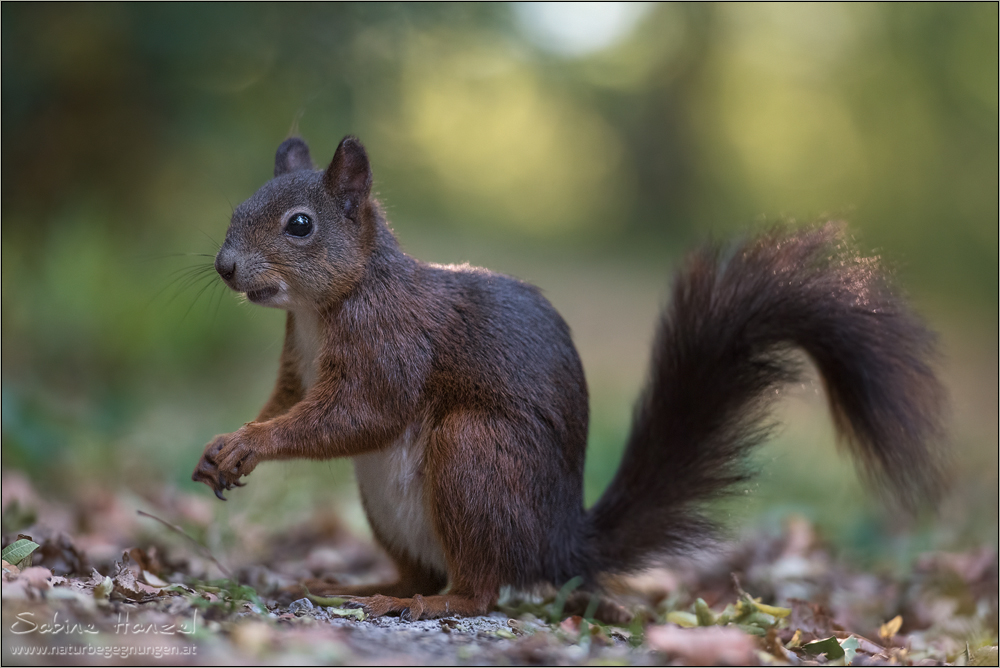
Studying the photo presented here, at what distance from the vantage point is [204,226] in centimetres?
611

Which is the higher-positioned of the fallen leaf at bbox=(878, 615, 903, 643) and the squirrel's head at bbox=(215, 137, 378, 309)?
the squirrel's head at bbox=(215, 137, 378, 309)

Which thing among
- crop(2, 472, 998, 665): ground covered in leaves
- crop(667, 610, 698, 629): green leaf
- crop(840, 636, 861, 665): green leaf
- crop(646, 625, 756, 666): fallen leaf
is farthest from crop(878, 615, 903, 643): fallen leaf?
crop(646, 625, 756, 666): fallen leaf

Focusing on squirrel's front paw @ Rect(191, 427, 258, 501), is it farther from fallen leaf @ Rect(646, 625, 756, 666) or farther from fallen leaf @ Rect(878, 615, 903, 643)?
fallen leaf @ Rect(878, 615, 903, 643)

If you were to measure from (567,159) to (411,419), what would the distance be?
518 inches

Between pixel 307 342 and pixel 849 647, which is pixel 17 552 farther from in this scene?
pixel 849 647

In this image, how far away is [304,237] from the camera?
2385mm

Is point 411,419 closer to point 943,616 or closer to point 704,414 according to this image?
point 704,414

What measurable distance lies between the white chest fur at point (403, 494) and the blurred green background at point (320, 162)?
91 centimetres

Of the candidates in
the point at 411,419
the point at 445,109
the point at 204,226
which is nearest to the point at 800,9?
the point at 445,109

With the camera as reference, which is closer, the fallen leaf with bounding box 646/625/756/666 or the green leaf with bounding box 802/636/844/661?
the fallen leaf with bounding box 646/625/756/666

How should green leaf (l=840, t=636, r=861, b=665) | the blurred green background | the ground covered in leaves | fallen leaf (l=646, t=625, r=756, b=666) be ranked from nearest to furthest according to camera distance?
the ground covered in leaves → fallen leaf (l=646, t=625, r=756, b=666) → green leaf (l=840, t=636, r=861, b=665) → the blurred green background

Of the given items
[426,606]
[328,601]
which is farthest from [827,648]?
[328,601]

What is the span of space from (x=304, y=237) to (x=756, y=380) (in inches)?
52.7

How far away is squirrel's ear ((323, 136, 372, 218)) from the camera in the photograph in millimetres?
2428
